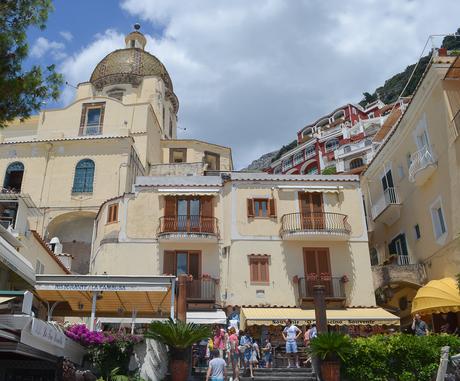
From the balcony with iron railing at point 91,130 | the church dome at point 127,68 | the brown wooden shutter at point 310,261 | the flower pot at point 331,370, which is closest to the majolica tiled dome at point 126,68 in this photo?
the church dome at point 127,68

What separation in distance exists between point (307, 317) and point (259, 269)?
3748mm

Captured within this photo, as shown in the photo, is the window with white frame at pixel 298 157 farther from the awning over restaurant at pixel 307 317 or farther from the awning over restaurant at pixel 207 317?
the awning over restaurant at pixel 207 317

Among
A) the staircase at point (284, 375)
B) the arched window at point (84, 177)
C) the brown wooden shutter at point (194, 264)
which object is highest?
the arched window at point (84, 177)

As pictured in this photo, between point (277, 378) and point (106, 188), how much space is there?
23.8 meters

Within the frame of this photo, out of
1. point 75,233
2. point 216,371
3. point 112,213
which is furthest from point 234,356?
point 75,233

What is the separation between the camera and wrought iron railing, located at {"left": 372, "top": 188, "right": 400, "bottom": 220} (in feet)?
97.5

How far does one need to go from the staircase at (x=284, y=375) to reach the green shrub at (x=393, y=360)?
1.33m

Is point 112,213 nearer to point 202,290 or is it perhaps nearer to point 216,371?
point 202,290

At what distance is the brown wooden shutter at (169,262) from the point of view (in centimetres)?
2753

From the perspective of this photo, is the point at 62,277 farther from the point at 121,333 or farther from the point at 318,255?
the point at 318,255

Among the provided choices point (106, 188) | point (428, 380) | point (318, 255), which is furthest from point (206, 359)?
point (106, 188)

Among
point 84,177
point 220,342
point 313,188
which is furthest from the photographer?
point 84,177

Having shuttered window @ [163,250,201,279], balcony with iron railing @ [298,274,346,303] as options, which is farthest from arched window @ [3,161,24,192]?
balcony with iron railing @ [298,274,346,303]

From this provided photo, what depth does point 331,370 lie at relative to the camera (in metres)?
14.3
